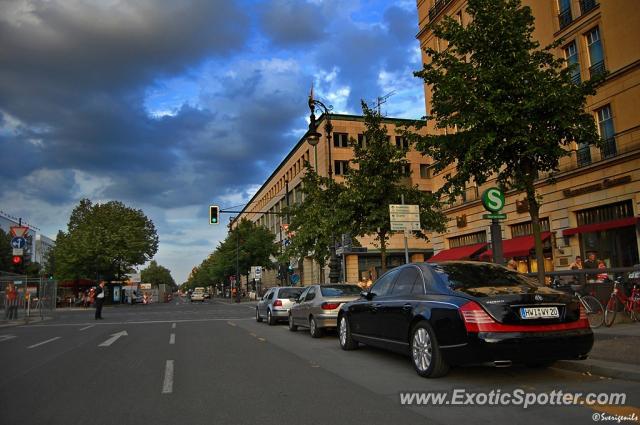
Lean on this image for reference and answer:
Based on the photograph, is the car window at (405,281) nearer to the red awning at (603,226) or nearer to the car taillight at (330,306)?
the car taillight at (330,306)

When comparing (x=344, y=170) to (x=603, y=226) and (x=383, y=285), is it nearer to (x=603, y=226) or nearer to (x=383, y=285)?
(x=603, y=226)

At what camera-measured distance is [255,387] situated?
22.1 ft

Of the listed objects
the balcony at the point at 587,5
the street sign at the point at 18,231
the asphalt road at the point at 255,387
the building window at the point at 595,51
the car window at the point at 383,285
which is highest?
the balcony at the point at 587,5

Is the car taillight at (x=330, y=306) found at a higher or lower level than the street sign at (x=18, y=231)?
lower

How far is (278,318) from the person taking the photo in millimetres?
18422

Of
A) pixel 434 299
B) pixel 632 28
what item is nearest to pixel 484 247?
pixel 632 28

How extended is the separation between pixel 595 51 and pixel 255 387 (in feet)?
74.6

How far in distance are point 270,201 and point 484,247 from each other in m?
53.8

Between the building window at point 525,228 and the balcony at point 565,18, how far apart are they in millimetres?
9249

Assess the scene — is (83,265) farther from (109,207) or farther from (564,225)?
(564,225)

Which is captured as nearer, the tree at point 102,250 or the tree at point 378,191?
the tree at point 378,191

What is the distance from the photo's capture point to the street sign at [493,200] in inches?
460

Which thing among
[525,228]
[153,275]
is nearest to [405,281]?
[525,228]

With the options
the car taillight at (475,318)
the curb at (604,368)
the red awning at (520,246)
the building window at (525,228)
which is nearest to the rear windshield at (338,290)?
the curb at (604,368)
